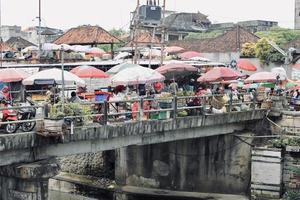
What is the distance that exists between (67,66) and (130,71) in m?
9.03

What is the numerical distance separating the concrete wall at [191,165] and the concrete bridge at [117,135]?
4.58 feet

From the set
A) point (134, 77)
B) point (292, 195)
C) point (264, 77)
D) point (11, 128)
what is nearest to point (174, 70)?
point (134, 77)

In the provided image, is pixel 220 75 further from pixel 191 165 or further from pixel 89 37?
pixel 89 37

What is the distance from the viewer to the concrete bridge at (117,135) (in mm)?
13680

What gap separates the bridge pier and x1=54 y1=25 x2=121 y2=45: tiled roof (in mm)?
24541

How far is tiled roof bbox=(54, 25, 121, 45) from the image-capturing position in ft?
125

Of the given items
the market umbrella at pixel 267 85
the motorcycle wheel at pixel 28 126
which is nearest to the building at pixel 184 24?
the market umbrella at pixel 267 85

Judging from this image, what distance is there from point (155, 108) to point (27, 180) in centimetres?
625

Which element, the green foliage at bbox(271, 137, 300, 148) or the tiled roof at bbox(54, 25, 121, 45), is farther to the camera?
the tiled roof at bbox(54, 25, 121, 45)

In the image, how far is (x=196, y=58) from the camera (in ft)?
110

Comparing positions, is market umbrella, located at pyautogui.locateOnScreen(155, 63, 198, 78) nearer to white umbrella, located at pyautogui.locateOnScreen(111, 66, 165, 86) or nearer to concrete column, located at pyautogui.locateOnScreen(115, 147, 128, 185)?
white umbrella, located at pyautogui.locateOnScreen(111, 66, 165, 86)

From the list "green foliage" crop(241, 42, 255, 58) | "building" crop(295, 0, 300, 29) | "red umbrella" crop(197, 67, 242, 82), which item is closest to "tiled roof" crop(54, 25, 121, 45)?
"green foliage" crop(241, 42, 255, 58)

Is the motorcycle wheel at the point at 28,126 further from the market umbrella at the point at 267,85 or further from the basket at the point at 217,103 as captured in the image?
the market umbrella at the point at 267,85

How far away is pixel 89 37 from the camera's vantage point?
38.6 metres
